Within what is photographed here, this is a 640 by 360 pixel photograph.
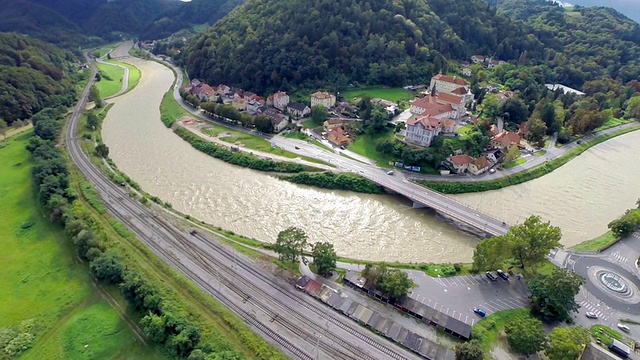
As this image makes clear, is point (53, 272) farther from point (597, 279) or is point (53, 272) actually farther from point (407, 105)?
point (407, 105)

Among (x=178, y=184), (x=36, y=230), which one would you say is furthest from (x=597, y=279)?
(x=36, y=230)

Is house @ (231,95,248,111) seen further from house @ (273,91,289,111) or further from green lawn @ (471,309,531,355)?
green lawn @ (471,309,531,355)

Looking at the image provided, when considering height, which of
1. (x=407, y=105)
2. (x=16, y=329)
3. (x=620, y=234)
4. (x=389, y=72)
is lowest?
(x=16, y=329)

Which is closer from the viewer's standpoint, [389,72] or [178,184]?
[178,184]

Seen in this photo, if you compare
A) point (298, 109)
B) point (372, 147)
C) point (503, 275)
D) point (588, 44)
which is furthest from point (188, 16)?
point (503, 275)

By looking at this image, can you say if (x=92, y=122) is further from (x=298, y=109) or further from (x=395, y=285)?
(x=395, y=285)

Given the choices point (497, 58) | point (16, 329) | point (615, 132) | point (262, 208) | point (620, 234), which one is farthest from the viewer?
point (497, 58)
